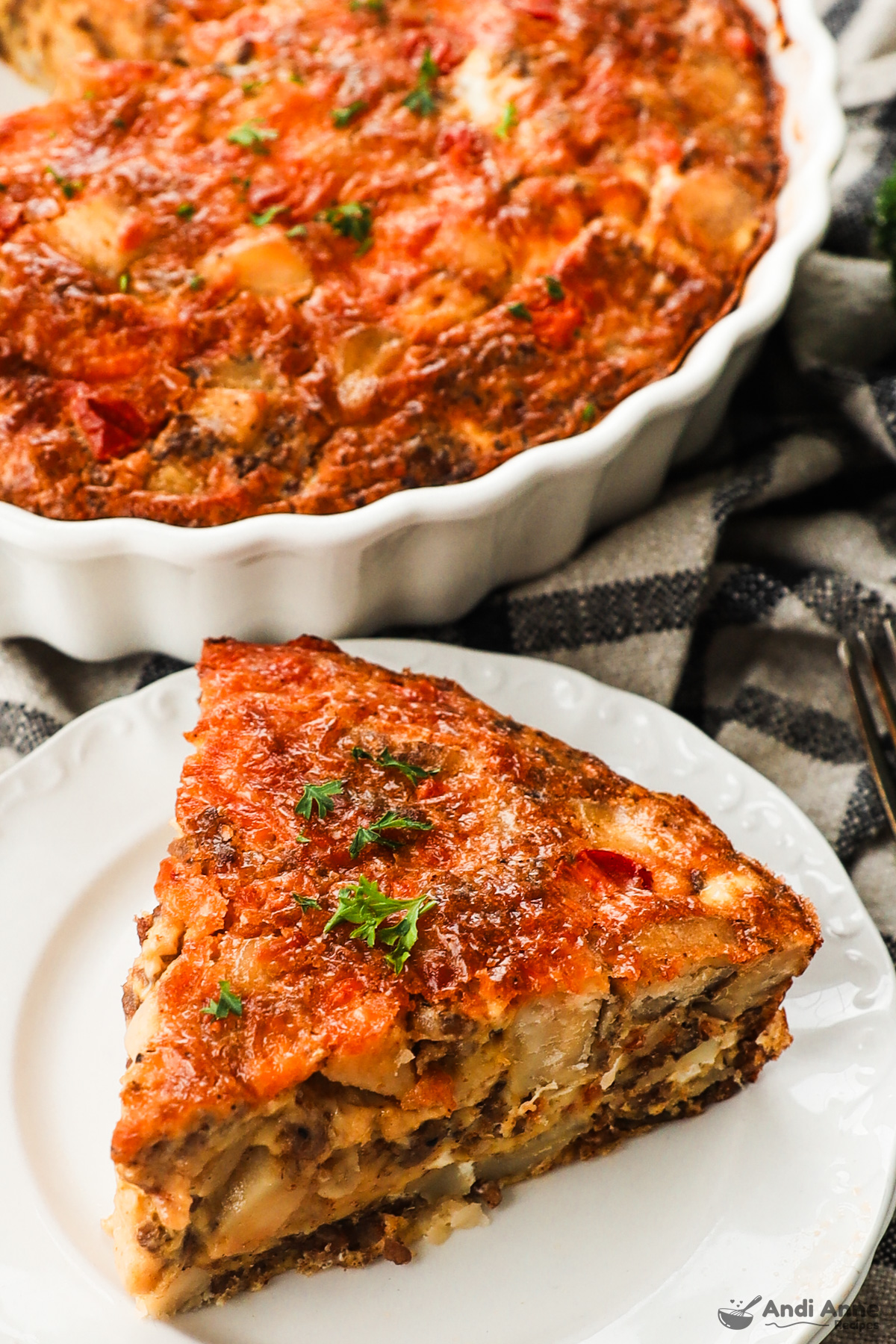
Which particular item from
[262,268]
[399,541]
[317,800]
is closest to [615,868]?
[317,800]

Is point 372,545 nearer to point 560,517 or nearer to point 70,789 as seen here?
point 560,517

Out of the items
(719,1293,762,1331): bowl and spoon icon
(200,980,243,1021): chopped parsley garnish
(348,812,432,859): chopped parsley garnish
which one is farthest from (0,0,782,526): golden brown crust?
(719,1293,762,1331): bowl and spoon icon

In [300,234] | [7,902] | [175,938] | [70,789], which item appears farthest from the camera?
[300,234]

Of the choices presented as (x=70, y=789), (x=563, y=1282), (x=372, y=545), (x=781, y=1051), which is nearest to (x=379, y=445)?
(x=372, y=545)

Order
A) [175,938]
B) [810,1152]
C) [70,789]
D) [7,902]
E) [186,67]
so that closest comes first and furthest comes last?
1. [175,938]
2. [810,1152]
3. [7,902]
4. [70,789]
5. [186,67]

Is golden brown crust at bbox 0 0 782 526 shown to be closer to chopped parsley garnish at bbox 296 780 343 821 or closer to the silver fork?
chopped parsley garnish at bbox 296 780 343 821

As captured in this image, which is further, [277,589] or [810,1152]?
[277,589]

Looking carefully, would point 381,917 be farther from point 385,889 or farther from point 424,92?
point 424,92
